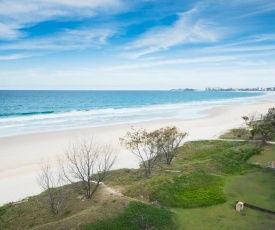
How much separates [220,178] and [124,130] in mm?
28443

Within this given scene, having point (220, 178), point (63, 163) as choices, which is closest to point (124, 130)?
point (63, 163)

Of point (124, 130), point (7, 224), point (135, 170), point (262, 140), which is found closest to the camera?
point (7, 224)

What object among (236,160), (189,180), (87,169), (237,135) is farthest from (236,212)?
(237,135)

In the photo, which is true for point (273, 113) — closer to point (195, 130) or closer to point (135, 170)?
point (195, 130)

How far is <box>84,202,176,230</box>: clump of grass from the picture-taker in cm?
1694

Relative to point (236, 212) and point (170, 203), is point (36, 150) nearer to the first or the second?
point (170, 203)

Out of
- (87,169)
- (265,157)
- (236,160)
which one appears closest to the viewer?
(87,169)

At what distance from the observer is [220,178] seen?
24.8 meters

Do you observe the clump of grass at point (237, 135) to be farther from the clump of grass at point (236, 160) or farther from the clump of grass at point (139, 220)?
→ the clump of grass at point (139, 220)

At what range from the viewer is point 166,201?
20.6 meters

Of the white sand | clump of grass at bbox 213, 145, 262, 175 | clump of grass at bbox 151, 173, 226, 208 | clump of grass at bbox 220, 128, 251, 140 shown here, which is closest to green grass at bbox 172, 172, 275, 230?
clump of grass at bbox 151, 173, 226, 208

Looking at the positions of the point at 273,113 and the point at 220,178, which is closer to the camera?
the point at 220,178

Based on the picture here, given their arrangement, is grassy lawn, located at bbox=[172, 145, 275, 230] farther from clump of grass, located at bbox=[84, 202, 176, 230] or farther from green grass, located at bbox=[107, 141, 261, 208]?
clump of grass, located at bbox=[84, 202, 176, 230]

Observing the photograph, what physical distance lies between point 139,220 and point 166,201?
12.6 ft
